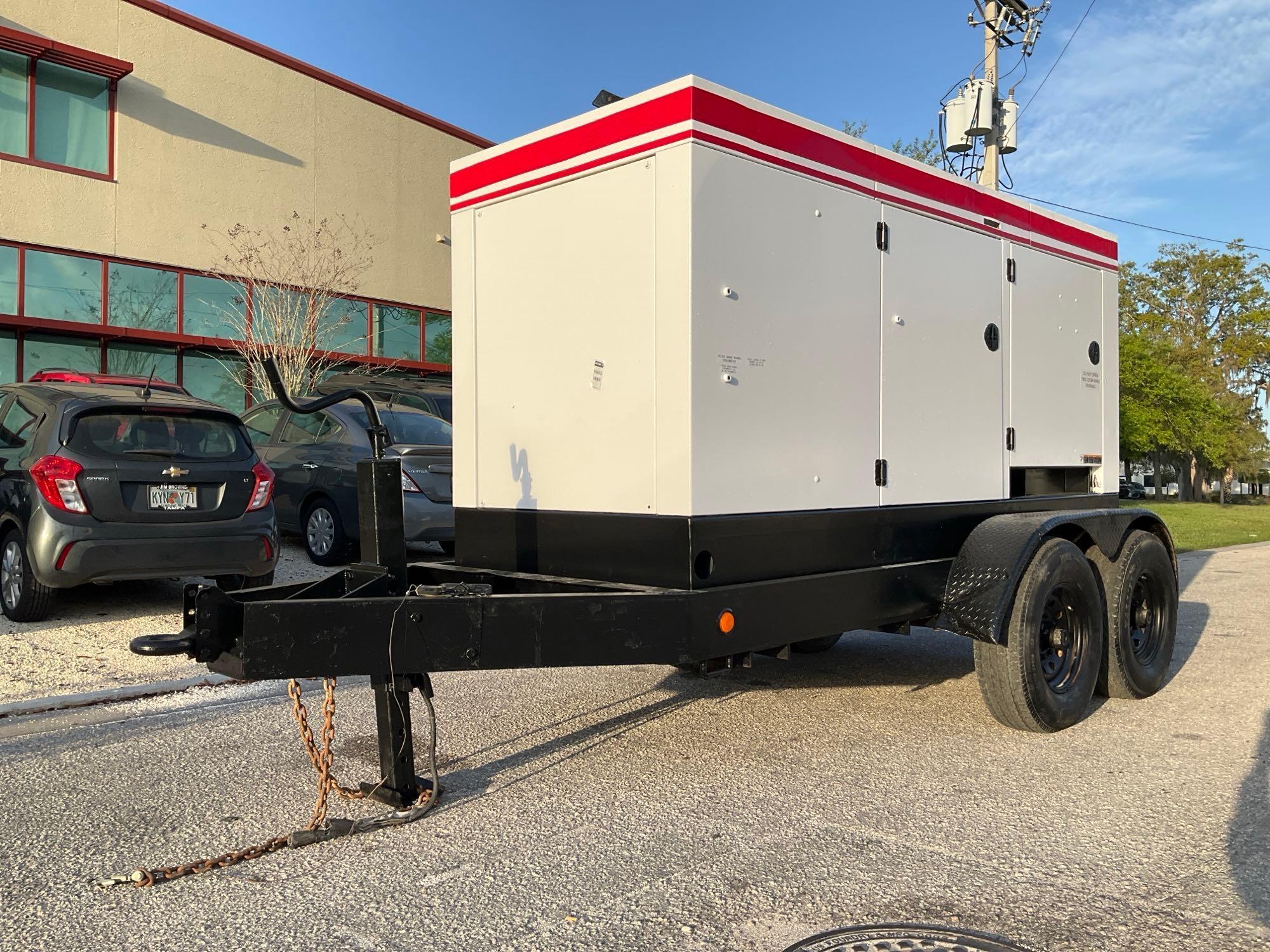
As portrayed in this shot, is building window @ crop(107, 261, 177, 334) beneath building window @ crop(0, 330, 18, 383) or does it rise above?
above

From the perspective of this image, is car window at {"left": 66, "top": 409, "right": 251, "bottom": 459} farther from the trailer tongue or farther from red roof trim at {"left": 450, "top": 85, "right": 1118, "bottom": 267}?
red roof trim at {"left": 450, "top": 85, "right": 1118, "bottom": 267}

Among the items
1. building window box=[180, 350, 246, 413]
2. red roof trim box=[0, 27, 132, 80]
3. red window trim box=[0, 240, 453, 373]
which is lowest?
building window box=[180, 350, 246, 413]

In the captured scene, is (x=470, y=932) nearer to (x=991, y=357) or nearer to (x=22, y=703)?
(x=22, y=703)

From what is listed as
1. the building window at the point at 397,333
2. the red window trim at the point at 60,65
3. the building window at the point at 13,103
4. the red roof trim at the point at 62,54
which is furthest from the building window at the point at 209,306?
the red roof trim at the point at 62,54

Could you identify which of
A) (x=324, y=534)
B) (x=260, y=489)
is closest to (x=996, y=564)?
(x=260, y=489)

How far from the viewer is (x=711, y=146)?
3.91 m

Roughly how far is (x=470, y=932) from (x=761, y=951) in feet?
2.70

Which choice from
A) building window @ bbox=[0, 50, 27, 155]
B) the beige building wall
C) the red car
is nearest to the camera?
the red car

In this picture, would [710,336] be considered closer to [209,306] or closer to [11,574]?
[11,574]

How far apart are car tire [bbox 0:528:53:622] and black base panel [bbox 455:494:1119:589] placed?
147 inches

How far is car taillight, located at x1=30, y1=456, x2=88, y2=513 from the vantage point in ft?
21.5

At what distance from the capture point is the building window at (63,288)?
54.6 ft

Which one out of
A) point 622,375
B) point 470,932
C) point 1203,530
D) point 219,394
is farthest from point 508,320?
point 1203,530

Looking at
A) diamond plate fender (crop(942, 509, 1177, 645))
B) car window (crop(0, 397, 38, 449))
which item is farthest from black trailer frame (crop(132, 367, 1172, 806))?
car window (crop(0, 397, 38, 449))
